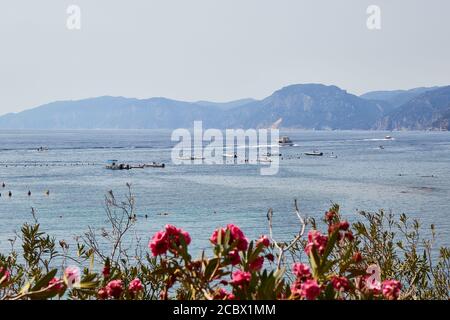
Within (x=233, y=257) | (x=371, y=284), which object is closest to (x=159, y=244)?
(x=233, y=257)

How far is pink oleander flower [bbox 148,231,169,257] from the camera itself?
324 centimetres

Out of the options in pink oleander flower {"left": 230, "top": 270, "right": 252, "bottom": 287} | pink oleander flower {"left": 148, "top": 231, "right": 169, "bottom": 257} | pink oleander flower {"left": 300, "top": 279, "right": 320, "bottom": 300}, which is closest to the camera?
pink oleander flower {"left": 300, "top": 279, "right": 320, "bottom": 300}

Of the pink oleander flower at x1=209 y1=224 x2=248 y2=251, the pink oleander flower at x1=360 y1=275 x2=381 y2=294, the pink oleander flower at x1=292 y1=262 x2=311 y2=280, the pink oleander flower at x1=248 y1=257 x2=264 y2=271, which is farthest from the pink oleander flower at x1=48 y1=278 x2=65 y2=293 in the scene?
the pink oleander flower at x1=360 y1=275 x2=381 y2=294

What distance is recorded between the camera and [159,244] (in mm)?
3246

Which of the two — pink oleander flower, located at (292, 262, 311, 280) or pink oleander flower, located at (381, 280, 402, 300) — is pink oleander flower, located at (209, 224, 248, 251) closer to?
pink oleander flower, located at (292, 262, 311, 280)

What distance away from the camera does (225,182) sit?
218 ft

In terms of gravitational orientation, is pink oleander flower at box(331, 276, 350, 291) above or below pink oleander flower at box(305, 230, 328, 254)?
below

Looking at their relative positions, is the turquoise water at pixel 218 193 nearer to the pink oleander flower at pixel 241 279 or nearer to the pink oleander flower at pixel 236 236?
the pink oleander flower at pixel 236 236

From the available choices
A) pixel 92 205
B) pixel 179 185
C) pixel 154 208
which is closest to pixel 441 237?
pixel 154 208

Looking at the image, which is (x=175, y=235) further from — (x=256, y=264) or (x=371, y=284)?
(x=371, y=284)

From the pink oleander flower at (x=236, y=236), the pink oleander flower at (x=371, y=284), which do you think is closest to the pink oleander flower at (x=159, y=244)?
the pink oleander flower at (x=236, y=236)

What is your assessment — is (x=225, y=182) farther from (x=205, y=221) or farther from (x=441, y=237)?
(x=441, y=237)

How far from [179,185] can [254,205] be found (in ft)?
51.7

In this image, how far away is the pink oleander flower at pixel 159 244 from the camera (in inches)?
127
